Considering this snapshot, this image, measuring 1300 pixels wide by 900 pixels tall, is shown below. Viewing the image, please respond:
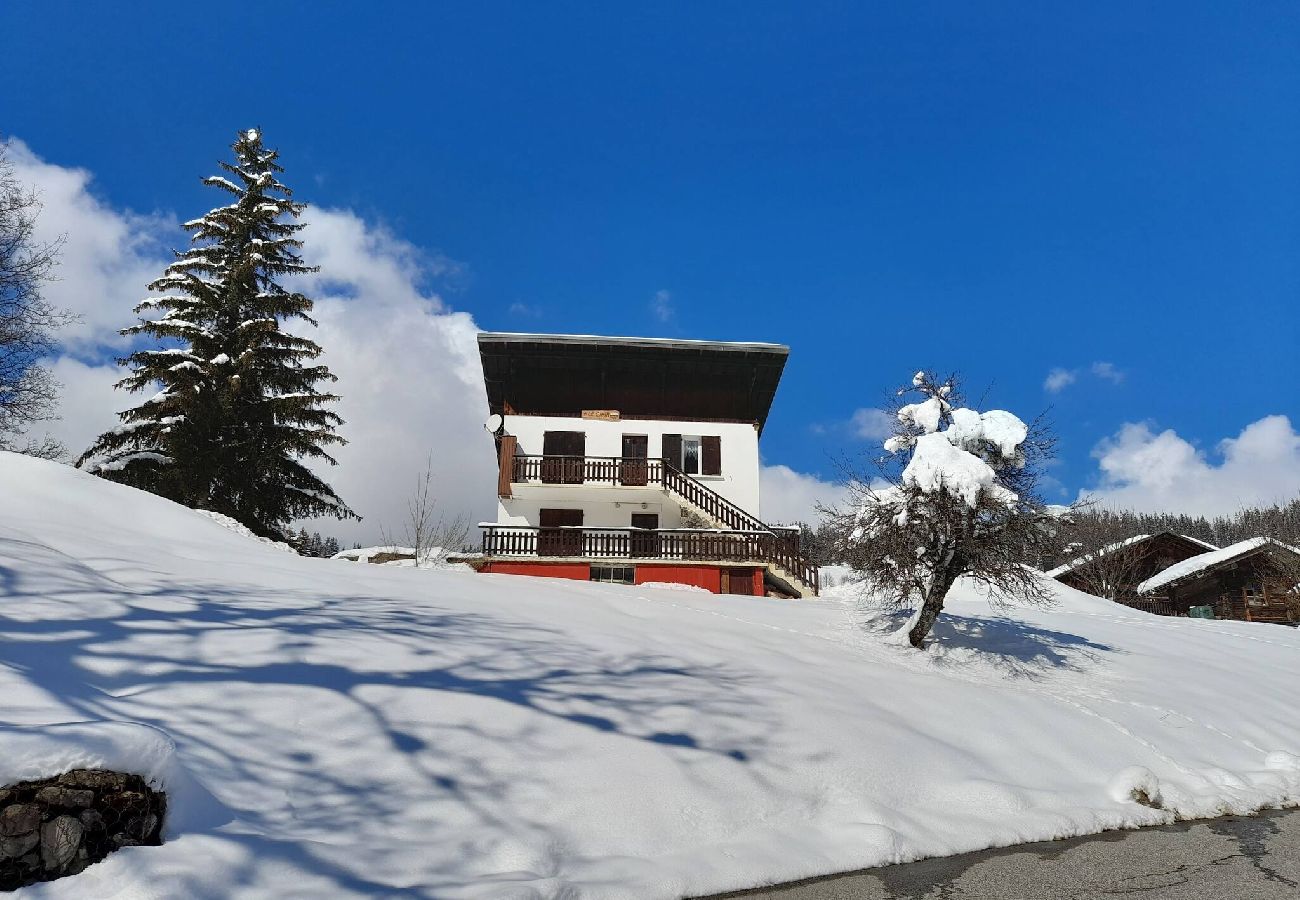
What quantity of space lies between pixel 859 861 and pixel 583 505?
72.8 feet

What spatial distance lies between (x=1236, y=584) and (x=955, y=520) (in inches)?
1402

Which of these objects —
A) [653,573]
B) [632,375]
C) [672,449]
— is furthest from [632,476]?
[632,375]

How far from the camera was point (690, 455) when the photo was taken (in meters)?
28.5

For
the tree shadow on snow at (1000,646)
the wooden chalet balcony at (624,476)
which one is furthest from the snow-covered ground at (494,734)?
the wooden chalet balcony at (624,476)

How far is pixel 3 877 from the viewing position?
3.39 meters

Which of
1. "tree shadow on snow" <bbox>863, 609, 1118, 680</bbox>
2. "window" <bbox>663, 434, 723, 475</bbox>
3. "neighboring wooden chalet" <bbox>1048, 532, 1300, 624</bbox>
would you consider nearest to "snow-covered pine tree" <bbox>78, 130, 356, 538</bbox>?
"window" <bbox>663, 434, 723, 475</bbox>

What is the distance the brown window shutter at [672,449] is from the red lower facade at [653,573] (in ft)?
17.6

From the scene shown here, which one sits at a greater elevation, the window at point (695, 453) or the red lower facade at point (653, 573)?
the window at point (695, 453)

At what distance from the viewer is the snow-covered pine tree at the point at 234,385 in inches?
893

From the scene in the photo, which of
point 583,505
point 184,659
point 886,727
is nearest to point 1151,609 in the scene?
point 583,505

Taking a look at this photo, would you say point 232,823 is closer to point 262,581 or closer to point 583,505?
point 262,581

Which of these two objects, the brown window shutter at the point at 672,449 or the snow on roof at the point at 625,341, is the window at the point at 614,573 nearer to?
the brown window shutter at the point at 672,449

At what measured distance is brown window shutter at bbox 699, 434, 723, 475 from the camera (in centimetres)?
2825

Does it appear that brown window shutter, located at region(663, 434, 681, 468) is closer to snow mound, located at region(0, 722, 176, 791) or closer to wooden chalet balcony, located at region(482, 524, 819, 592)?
wooden chalet balcony, located at region(482, 524, 819, 592)
